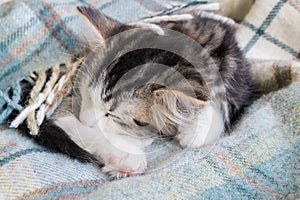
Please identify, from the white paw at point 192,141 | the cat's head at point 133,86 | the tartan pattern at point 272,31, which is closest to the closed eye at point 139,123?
the cat's head at point 133,86

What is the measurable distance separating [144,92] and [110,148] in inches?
5.9

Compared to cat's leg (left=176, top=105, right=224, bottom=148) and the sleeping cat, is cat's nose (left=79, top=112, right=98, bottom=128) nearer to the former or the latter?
the sleeping cat

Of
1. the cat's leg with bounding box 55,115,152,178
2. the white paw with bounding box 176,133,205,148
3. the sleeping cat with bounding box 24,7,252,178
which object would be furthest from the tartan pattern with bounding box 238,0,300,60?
the cat's leg with bounding box 55,115,152,178

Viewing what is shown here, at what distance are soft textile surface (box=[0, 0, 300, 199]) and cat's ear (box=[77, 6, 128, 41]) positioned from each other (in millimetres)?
263

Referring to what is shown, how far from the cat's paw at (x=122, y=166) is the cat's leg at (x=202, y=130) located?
0.36 ft

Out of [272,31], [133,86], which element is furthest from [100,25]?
[272,31]

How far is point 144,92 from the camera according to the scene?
2.29 feet

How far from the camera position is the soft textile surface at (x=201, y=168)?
2.06 ft

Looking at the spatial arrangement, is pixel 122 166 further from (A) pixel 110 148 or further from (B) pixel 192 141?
(B) pixel 192 141

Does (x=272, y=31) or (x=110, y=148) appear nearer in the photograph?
(x=110, y=148)

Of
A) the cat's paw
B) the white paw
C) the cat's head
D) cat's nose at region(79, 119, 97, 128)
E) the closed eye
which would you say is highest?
the cat's head

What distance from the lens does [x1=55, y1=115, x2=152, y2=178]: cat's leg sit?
76 centimetres

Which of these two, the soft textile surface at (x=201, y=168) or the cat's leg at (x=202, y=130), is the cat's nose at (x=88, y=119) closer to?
the soft textile surface at (x=201, y=168)

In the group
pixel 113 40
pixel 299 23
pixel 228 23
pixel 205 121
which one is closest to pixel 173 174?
pixel 205 121
